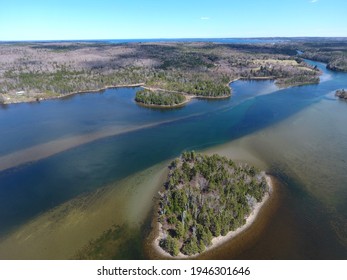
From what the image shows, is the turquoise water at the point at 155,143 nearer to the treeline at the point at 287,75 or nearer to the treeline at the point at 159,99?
the treeline at the point at 159,99

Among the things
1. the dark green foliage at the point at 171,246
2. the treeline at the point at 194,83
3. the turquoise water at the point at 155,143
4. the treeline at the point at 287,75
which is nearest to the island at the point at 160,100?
the turquoise water at the point at 155,143

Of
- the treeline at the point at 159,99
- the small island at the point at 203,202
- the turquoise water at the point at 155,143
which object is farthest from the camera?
the treeline at the point at 159,99

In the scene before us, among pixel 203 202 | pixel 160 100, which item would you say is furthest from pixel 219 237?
pixel 160 100

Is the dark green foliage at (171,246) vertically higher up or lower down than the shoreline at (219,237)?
higher up

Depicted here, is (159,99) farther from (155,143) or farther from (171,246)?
(171,246)

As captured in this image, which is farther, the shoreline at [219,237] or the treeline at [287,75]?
the treeline at [287,75]

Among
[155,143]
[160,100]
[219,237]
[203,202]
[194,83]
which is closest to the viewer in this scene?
[219,237]
